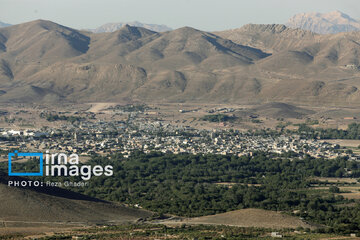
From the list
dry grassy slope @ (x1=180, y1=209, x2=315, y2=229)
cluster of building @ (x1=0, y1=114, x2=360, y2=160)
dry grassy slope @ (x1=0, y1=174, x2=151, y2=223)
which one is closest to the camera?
dry grassy slope @ (x1=0, y1=174, x2=151, y2=223)

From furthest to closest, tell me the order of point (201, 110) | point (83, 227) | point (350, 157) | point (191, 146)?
1. point (201, 110)
2. point (191, 146)
3. point (350, 157)
4. point (83, 227)

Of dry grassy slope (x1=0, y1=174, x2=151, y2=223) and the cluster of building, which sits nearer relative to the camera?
dry grassy slope (x1=0, y1=174, x2=151, y2=223)

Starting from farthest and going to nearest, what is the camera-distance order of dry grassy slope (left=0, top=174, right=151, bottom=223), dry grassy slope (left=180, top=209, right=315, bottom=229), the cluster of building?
1. the cluster of building
2. dry grassy slope (left=180, top=209, right=315, bottom=229)
3. dry grassy slope (left=0, top=174, right=151, bottom=223)

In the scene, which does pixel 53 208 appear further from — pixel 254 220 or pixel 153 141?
pixel 153 141

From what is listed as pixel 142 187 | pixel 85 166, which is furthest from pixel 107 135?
pixel 142 187

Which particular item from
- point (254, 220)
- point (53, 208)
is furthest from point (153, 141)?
point (254, 220)

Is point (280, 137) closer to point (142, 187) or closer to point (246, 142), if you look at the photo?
point (246, 142)

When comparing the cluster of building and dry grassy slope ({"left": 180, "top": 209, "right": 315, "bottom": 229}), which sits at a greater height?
the cluster of building

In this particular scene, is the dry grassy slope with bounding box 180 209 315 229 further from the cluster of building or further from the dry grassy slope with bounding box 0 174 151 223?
the cluster of building

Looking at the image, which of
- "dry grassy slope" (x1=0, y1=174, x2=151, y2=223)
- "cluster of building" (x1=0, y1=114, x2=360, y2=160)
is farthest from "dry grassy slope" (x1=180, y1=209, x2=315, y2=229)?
"cluster of building" (x1=0, y1=114, x2=360, y2=160)
